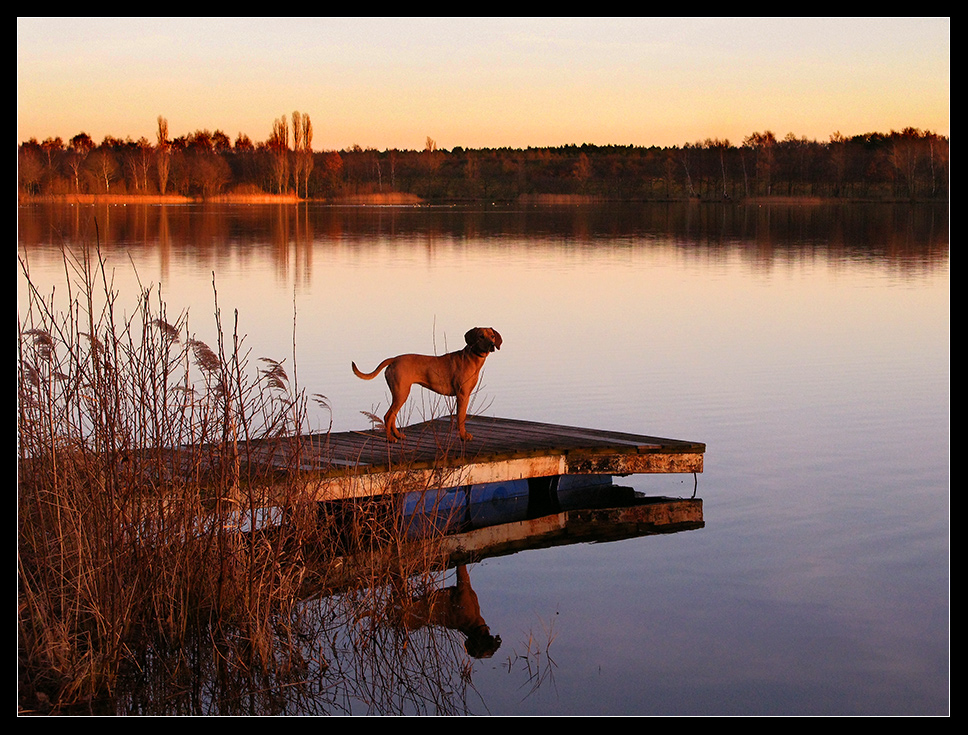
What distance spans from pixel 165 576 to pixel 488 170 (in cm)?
12240

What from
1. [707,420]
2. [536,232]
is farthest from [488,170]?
[707,420]

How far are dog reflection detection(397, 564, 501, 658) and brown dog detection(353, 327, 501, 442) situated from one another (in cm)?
152

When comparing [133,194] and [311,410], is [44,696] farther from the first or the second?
[133,194]

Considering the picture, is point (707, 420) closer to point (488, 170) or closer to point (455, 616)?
point (455, 616)

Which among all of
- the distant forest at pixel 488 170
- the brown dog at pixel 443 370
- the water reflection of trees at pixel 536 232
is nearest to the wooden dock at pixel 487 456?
the brown dog at pixel 443 370

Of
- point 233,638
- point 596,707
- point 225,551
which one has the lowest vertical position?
point 596,707

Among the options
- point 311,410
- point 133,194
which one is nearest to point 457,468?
point 311,410

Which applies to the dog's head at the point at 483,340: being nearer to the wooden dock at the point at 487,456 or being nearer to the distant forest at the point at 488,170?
the wooden dock at the point at 487,456

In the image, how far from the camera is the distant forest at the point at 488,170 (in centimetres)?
9625

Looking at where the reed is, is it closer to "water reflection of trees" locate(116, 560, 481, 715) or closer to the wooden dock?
"water reflection of trees" locate(116, 560, 481, 715)

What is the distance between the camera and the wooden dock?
8438mm

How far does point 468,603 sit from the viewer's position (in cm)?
797

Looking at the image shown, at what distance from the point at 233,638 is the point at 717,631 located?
3056 millimetres

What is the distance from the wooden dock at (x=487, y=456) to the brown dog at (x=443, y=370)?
339mm
